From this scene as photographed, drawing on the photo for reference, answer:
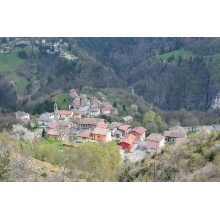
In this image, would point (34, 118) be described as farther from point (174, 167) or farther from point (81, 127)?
point (174, 167)

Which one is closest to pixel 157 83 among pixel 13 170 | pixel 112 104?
pixel 112 104

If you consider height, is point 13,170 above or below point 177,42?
below

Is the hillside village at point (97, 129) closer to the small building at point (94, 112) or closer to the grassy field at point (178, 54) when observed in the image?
the small building at point (94, 112)

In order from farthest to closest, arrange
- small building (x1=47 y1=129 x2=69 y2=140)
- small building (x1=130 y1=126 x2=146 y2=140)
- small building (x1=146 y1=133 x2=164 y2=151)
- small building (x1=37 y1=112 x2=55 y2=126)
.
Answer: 1. small building (x1=37 y1=112 x2=55 y2=126)
2. small building (x1=47 y1=129 x2=69 y2=140)
3. small building (x1=130 y1=126 x2=146 y2=140)
4. small building (x1=146 y1=133 x2=164 y2=151)

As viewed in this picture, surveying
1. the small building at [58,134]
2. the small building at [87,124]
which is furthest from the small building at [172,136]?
the small building at [58,134]

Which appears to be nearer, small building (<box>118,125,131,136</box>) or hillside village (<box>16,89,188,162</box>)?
hillside village (<box>16,89,188,162</box>)

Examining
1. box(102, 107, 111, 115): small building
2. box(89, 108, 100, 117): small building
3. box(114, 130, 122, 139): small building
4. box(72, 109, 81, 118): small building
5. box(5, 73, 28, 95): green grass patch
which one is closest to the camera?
box(114, 130, 122, 139): small building

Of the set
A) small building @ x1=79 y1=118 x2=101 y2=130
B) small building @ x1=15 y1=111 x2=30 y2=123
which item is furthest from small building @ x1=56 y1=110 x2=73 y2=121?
small building @ x1=79 y1=118 x2=101 y2=130

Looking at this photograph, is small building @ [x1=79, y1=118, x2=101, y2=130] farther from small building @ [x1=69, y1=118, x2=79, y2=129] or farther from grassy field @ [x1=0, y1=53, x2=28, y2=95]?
grassy field @ [x1=0, y1=53, x2=28, y2=95]
